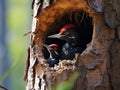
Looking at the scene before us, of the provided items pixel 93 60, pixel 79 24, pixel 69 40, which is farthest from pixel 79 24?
pixel 93 60

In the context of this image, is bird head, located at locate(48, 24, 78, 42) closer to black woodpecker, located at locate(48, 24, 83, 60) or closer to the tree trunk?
black woodpecker, located at locate(48, 24, 83, 60)

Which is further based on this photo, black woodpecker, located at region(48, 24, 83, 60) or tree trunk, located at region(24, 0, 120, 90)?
black woodpecker, located at region(48, 24, 83, 60)

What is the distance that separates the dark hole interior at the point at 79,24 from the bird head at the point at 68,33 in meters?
0.04

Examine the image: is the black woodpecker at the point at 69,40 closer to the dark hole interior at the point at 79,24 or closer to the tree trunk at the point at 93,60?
the dark hole interior at the point at 79,24

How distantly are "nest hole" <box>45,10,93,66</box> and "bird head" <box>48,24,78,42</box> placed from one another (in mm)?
38

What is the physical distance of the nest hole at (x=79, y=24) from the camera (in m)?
1.76

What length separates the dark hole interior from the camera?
1775 mm

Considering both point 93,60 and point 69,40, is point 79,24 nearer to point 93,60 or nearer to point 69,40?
point 69,40

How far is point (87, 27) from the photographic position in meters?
1.88

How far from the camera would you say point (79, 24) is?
6.43 feet

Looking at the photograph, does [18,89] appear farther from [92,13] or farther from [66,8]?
[66,8]

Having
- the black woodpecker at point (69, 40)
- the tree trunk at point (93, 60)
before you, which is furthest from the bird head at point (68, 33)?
the tree trunk at point (93, 60)

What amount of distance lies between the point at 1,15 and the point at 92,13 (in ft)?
13.5

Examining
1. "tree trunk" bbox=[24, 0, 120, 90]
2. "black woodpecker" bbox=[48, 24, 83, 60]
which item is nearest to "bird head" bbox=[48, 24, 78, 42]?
"black woodpecker" bbox=[48, 24, 83, 60]
